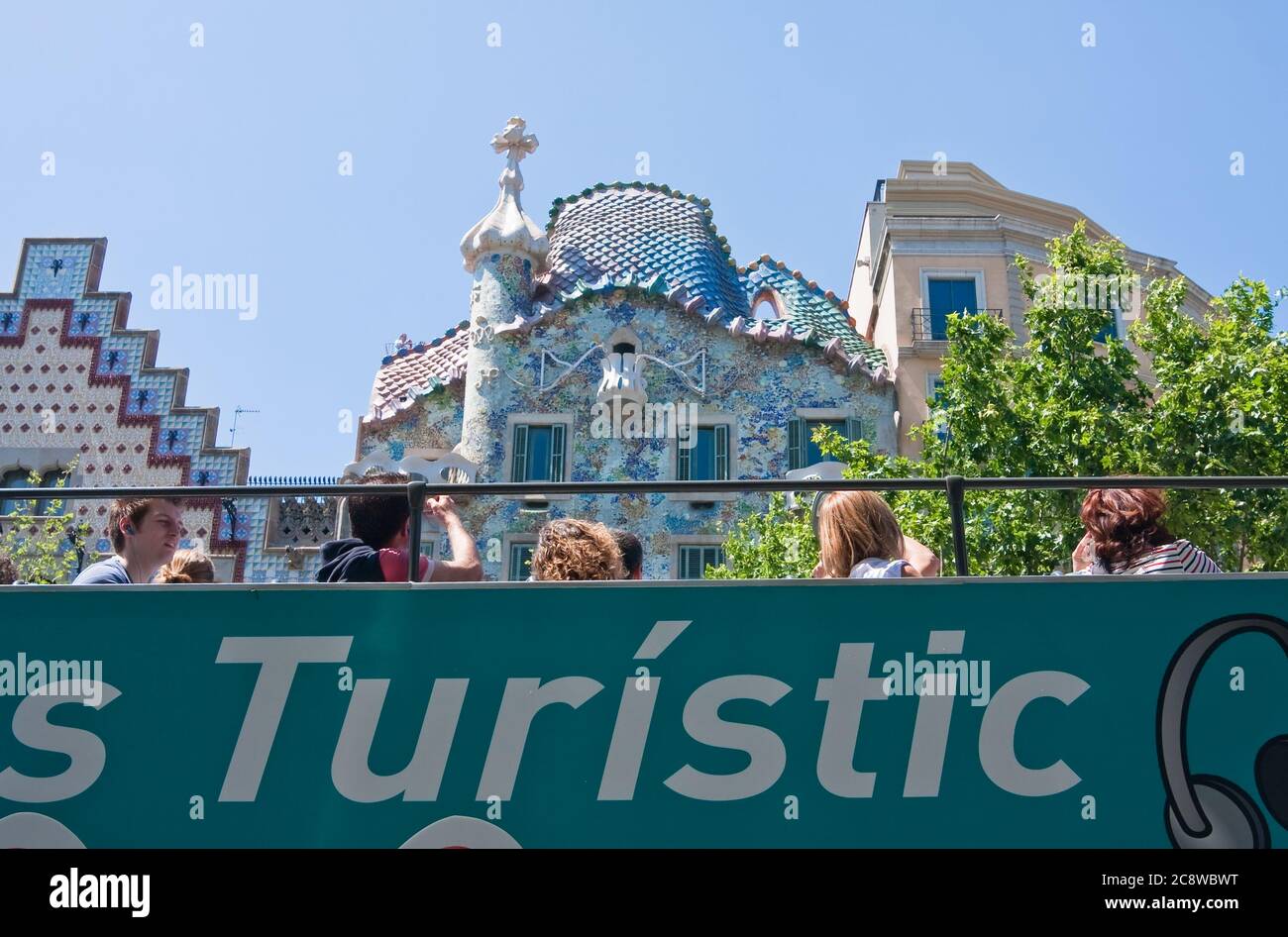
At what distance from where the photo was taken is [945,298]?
22156mm

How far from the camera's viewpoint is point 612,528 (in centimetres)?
471

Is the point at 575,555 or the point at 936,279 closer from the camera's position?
the point at 575,555

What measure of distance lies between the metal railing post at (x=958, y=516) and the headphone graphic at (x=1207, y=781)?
2.62 feet

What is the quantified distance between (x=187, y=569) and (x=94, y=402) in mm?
19954

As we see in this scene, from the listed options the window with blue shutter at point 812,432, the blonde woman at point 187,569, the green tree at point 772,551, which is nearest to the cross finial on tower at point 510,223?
the window with blue shutter at point 812,432

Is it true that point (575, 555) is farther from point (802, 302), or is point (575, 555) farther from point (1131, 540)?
point (802, 302)

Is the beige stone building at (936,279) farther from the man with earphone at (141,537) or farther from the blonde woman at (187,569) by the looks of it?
the man with earphone at (141,537)

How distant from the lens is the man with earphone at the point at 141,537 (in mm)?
4629

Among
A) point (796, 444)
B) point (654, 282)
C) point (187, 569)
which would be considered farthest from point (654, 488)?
point (654, 282)

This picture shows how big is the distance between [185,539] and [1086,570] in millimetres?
18277

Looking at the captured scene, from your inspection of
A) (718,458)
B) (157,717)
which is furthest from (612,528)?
(718,458)

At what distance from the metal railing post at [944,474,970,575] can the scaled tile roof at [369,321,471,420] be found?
19.5 metres
